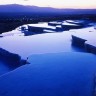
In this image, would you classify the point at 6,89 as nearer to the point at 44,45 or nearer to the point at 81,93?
the point at 81,93

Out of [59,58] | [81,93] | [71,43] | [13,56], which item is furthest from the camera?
[71,43]

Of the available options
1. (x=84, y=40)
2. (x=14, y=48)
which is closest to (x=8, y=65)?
(x=14, y=48)

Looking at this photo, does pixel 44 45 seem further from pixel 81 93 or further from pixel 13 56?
pixel 81 93

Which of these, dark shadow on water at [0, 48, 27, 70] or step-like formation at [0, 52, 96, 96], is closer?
step-like formation at [0, 52, 96, 96]

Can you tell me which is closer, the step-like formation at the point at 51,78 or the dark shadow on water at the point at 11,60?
the step-like formation at the point at 51,78

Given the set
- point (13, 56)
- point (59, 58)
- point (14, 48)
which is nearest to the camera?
point (59, 58)

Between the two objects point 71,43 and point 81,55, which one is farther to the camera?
point 71,43

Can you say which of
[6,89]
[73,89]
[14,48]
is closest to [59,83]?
[73,89]

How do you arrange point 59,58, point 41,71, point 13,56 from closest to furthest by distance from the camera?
point 41,71 → point 59,58 → point 13,56

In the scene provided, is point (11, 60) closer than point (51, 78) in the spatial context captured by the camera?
No
